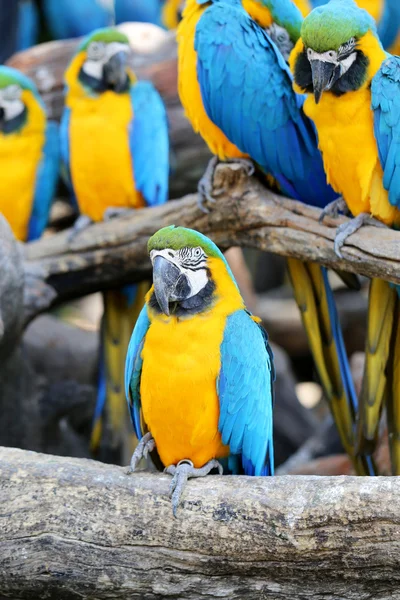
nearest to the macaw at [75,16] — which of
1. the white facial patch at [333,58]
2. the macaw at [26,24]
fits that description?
the macaw at [26,24]

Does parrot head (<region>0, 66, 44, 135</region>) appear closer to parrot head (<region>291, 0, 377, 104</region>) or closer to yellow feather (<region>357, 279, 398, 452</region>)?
parrot head (<region>291, 0, 377, 104</region>)

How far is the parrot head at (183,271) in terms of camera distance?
79.3 inches

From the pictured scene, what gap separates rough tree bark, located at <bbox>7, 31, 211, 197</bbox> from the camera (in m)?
4.67

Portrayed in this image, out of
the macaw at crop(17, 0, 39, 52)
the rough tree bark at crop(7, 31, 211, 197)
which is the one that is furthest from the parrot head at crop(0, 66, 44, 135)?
the macaw at crop(17, 0, 39, 52)

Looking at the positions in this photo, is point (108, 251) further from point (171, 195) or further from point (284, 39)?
point (171, 195)

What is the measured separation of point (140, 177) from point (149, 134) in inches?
7.5

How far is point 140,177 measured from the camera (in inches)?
142

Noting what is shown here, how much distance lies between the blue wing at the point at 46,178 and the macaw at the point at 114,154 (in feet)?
0.79

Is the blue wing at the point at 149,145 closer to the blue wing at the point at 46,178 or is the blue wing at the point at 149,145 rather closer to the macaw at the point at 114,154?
the macaw at the point at 114,154

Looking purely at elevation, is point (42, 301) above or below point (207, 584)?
below

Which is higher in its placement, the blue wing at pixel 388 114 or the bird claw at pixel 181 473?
the blue wing at pixel 388 114

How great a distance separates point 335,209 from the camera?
2723mm

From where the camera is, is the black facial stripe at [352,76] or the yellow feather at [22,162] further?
the yellow feather at [22,162]

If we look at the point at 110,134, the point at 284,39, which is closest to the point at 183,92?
the point at 284,39
